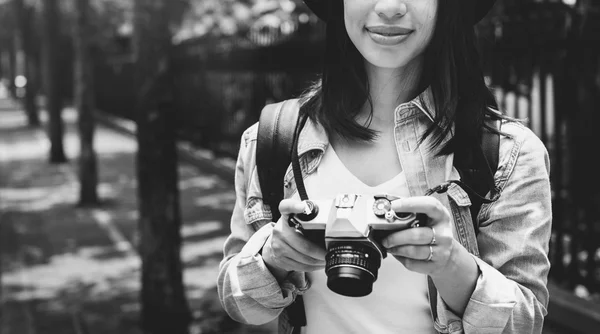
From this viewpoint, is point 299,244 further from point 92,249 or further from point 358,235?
point 92,249

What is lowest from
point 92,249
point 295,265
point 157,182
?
point 92,249

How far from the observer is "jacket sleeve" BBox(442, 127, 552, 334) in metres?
1.61

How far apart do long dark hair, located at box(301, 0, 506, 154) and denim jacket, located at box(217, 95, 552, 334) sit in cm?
5

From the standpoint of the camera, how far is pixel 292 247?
5.28 ft

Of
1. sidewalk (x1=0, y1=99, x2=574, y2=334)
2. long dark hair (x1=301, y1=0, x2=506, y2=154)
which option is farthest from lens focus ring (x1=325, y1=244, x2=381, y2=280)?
sidewalk (x1=0, y1=99, x2=574, y2=334)

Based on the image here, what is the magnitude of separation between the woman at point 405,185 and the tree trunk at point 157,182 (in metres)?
3.57

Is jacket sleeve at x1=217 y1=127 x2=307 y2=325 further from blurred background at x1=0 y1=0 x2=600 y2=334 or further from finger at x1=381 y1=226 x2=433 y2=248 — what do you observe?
blurred background at x1=0 y1=0 x2=600 y2=334

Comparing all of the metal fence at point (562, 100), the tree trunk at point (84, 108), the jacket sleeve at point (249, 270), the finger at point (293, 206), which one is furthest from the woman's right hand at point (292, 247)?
the tree trunk at point (84, 108)

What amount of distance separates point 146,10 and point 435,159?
13.7 feet

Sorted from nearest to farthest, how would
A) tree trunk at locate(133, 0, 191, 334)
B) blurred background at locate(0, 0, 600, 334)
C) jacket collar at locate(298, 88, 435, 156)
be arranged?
jacket collar at locate(298, 88, 435, 156), blurred background at locate(0, 0, 600, 334), tree trunk at locate(133, 0, 191, 334)

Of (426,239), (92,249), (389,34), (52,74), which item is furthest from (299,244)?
(52,74)

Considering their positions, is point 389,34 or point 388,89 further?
point 388,89

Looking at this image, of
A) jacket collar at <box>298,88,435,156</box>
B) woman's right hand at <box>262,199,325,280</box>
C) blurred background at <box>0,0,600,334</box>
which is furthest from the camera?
blurred background at <box>0,0,600,334</box>

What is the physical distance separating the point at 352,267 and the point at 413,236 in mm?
136
